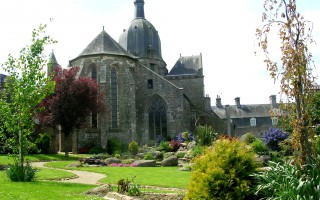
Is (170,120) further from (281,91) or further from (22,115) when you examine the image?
(281,91)

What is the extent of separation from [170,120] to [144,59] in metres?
14.7

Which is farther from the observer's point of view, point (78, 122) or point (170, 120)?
point (170, 120)

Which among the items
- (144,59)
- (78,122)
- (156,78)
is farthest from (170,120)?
(144,59)

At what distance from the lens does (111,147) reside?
1171 inches

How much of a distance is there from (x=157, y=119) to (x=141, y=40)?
52.5ft

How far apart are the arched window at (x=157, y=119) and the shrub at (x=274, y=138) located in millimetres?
15976

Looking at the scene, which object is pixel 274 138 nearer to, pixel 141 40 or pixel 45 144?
pixel 45 144

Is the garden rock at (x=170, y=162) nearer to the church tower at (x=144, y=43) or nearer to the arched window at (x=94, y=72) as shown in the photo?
the arched window at (x=94, y=72)

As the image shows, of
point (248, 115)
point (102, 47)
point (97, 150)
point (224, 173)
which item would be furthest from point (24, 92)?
point (248, 115)

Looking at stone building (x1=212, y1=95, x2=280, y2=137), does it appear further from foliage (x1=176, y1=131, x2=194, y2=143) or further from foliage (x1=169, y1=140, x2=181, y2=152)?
foliage (x1=169, y1=140, x2=181, y2=152)

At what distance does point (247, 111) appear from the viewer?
61031 millimetres

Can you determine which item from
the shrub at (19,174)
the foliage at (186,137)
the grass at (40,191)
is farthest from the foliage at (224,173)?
the foliage at (186,137)

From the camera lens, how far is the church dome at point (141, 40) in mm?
47844

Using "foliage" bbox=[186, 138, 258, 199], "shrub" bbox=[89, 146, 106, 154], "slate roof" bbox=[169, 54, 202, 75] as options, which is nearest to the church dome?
"slate roof" bbox=[169, 54, 202, 75]
